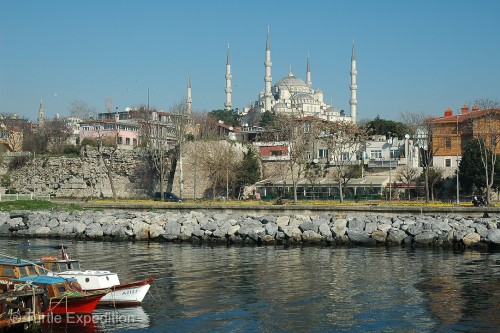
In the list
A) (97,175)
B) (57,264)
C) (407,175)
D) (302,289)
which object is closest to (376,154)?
(407,175)

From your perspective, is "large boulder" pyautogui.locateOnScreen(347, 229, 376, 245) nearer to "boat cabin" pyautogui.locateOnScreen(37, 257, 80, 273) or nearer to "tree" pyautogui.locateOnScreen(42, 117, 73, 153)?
"boat cabin" pyautogui.locateOnScreen(37, 257, 80, 273)

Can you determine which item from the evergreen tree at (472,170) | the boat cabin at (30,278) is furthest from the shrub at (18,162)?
the boat cabin at (30,278)

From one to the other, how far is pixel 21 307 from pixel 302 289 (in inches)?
324

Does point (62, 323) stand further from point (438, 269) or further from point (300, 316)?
point (438, 269)

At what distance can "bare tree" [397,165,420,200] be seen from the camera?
53.9 meters

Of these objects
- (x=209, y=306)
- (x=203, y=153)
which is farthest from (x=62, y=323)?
(x=203, y=153)

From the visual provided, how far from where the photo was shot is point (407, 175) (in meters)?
54.4

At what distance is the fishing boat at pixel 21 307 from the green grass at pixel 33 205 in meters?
29.6

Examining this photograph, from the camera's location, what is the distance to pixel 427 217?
3419cm

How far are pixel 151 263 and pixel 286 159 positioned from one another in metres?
35.8

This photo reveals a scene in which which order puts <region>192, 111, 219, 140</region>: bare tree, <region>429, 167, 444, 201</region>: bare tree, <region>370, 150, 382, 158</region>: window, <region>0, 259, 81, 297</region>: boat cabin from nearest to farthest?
1. <region>0, 259, 81, 297</region>: boat cabin
2. <region>429, 167, 444, 201</region>: bare tree
3. <region>370, 150, 382, 158</region>: window
4. <region>192, 111, 219, 140</region>: bare tree

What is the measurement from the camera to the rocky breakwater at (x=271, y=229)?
98.8 ft

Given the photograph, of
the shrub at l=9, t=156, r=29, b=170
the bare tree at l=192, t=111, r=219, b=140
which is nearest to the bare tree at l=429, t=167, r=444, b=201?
the bare tree at l=192, t=111, r=219, b=140

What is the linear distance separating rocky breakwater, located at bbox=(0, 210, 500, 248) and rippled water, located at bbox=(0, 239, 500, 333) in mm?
1493
